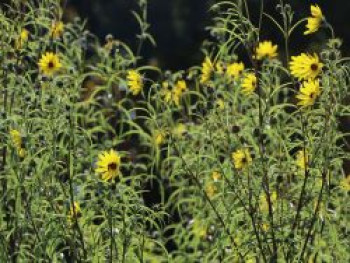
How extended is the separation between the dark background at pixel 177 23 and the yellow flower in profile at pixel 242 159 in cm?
691

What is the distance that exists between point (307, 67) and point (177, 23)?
29.8ft

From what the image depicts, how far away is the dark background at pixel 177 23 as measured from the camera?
1123 centimetres

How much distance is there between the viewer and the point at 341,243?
3959mm

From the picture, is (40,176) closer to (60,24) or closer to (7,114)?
(7,114)

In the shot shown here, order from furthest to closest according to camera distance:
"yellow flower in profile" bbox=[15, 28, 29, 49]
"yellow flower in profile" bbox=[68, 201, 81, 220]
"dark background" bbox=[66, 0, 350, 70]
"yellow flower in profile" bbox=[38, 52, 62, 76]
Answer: "dark background" bbox=[66, 0, 350, 70] → "yellow flower in profile" bbox=[15, 28, 29, 49] → "yellow flower in profile" bbox=[38, 52, 62, 76] → "yellow flower in profile" bbox=[68, 201, 81, 220]

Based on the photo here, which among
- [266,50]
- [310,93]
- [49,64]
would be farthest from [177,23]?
[310,93]

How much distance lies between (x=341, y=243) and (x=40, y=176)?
1214mm

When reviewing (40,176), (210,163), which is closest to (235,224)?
(210,163)

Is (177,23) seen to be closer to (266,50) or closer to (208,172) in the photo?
(266,50)

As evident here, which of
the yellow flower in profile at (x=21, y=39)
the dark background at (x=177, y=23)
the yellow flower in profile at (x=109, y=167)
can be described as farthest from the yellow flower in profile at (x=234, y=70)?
the dark background at (x=177, y=23)

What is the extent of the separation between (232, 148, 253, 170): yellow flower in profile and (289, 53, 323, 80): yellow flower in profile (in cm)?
40

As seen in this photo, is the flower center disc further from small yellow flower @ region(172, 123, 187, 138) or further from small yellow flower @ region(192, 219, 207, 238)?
small yellow flower @ region(192, 219, 207, 238)

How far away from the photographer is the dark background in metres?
11.2

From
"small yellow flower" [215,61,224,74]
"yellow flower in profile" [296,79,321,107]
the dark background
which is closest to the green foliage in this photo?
"yellow flower in profile" [296,79,321,107]
